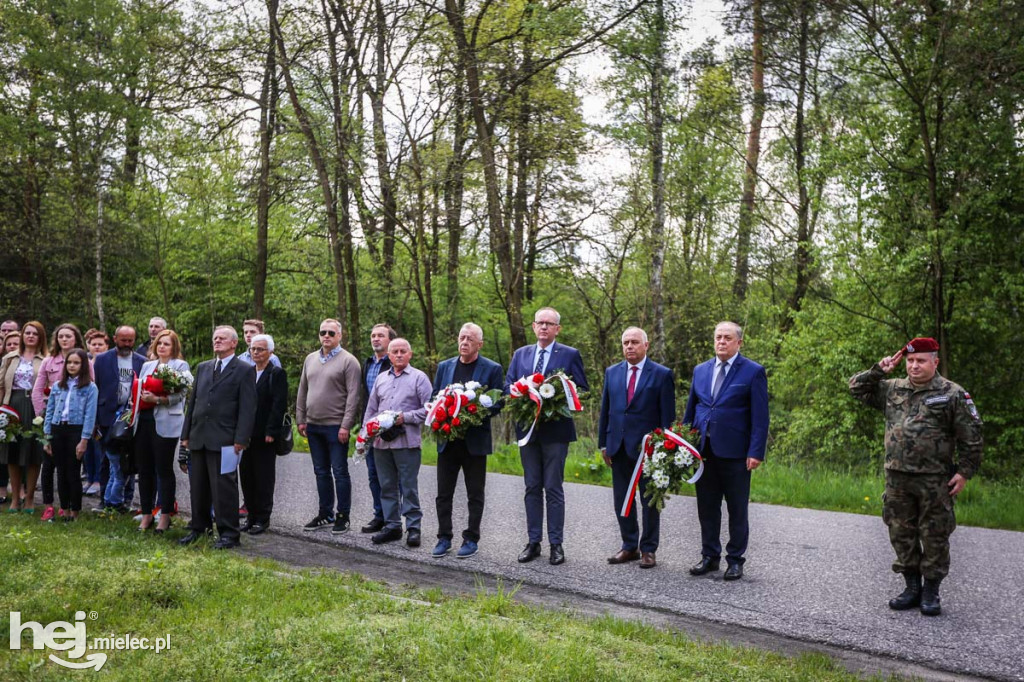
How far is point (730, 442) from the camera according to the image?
7.79m

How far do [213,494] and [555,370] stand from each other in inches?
142

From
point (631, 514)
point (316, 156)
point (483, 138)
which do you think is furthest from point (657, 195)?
point (631, 514)

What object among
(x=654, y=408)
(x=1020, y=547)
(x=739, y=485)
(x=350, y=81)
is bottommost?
(x=1020, y=547)

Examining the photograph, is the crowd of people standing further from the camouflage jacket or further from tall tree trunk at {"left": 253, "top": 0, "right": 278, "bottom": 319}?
tall tree trunk at {"left": 253, "top": 0, "right": 278, "bottom": 319}

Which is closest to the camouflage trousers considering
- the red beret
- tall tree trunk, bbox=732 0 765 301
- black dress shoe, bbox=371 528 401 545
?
the red beret

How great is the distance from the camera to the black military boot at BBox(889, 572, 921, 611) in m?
6.68

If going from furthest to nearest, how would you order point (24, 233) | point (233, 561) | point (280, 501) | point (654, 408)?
point (24, 233)
point (280, 501)
point (654, 408)
point (233, 561)

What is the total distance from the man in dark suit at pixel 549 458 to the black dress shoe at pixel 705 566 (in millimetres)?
1203

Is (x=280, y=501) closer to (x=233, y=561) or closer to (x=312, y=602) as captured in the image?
(x=233, y=561)

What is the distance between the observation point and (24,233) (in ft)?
91.1

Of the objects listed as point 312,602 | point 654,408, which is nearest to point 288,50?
point 654,408

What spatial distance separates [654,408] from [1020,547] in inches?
167

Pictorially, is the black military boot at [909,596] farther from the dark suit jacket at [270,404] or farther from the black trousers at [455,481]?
the dark suit jacket at [270,404]

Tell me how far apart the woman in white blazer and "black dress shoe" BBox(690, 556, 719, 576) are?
5.36 metres
